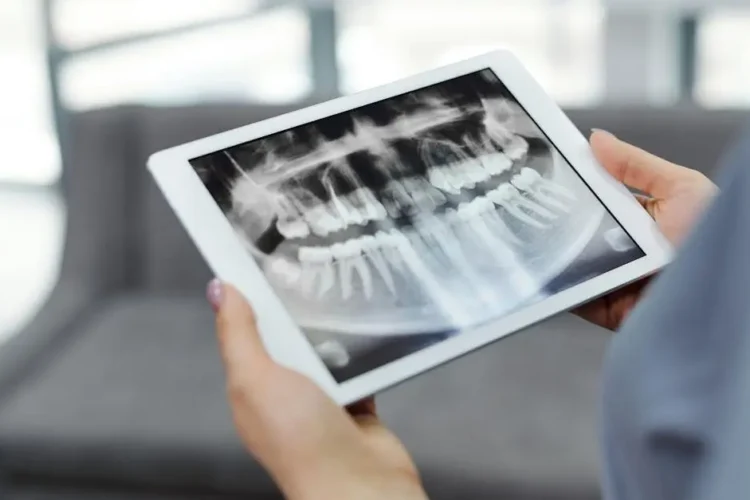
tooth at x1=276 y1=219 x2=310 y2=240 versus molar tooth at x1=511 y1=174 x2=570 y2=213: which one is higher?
molar tooth at x1=511 y1=174 x2=570 y2=213

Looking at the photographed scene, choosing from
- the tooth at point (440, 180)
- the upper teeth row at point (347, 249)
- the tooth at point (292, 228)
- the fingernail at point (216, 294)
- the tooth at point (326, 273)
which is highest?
the tooth at point (440, 180)

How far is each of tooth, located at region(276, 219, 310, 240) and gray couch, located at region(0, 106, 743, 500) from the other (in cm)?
58

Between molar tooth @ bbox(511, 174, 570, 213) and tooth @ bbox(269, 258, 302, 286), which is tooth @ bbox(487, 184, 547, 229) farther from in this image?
tooth @ bbox(269, 258, 302, 286)

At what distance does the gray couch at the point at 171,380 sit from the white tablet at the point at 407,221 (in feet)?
1.80

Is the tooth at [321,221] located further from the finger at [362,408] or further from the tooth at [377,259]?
the finger at [362,408]

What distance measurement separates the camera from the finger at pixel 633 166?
0.88 m

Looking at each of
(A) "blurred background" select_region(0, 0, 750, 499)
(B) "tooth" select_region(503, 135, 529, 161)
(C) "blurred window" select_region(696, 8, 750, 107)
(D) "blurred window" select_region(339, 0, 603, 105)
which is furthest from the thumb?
(C) "blurred window" select_region(696, 8, 750, 107)

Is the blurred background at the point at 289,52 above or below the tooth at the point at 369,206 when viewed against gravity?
above

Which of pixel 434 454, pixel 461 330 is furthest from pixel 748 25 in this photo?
pixel 461 330

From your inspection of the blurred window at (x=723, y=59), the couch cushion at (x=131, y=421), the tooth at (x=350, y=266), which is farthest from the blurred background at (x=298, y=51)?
the tooth at (x=350, y=266)

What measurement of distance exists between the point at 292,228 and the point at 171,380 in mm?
770

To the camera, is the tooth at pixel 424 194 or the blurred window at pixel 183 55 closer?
the tooth at pixel 424 194

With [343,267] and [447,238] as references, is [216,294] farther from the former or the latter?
[447,238]

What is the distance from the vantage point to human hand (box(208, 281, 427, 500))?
651 millimetres
